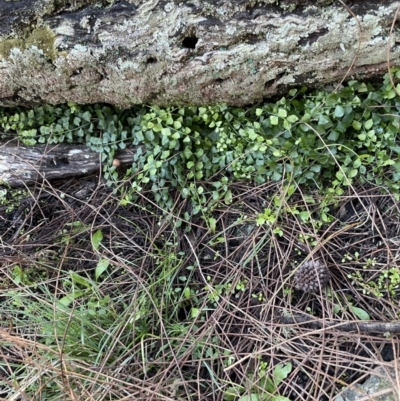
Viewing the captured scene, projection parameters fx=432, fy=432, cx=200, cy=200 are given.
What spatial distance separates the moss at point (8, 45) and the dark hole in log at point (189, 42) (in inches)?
27.8

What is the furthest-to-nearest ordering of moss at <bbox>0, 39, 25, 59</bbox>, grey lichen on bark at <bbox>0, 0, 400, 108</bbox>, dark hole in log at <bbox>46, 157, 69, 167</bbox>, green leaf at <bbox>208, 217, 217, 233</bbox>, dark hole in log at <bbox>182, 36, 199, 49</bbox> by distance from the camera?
dark hole in log at <bbox>46, 157, 69, 167</bbox>, green leaf at <bbox>208, 217, 217, 233</bbox>, moss at <bbox>0, 39, 25, 59</bbox>, dark hole in log at <bbox>182, 36, 199, 49</bbox>, grey lichen on bark at <bbox>0, 0, 400, 108</bbox>

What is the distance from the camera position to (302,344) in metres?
1.74

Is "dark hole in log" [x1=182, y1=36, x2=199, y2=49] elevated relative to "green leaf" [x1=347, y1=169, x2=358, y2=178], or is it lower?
elevated

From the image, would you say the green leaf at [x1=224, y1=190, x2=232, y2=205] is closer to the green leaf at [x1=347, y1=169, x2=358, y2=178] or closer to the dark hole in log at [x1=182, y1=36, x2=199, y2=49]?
the green leaf at [x1=347, y1=169, x2=358, y2=178]

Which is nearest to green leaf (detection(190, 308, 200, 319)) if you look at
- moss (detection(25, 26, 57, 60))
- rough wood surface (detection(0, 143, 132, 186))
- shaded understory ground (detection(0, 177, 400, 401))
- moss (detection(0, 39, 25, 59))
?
shaded understory ground (detection(0, 177, 400, 401))

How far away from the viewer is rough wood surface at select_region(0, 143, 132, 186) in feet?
7.12

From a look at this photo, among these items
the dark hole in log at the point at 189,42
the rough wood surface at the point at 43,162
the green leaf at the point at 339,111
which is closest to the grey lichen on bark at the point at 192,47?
the dark hole in log at the point at 189,42

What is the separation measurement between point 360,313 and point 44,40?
1717 millimetres

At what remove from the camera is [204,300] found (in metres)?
1.92

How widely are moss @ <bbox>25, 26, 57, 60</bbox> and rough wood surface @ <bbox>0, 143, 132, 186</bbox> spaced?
50cm

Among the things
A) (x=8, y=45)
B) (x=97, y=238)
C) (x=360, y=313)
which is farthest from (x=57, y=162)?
(x=360, y=313)

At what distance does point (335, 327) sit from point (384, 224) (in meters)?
0.47

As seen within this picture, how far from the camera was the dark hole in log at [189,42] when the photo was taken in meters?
1.70

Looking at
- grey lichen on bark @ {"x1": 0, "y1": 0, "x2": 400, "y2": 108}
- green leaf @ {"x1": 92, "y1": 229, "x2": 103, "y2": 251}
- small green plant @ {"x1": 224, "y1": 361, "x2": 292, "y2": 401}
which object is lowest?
small green plant @ {"x1": 224, "y1": 361, "x2": 292, "y2": 401}
